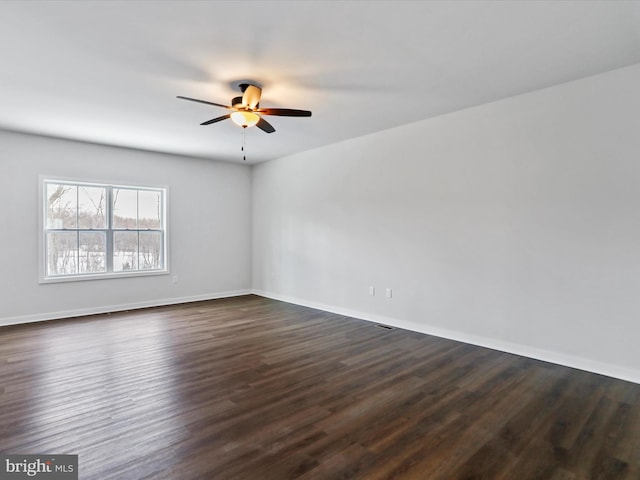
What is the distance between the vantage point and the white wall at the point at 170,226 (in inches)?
190

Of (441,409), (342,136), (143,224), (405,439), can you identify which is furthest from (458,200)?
(143,224)

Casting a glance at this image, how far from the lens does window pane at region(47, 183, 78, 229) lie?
17.0ft

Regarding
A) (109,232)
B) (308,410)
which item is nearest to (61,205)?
(109,232)

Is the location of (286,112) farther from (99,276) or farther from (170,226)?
(99,276)

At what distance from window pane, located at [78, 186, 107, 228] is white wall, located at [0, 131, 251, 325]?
0.76 ft

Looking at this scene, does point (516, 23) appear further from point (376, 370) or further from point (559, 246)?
point (376, 370)

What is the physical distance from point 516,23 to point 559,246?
2.09 m

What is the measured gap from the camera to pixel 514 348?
3709 mm

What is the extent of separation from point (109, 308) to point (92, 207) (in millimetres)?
1631

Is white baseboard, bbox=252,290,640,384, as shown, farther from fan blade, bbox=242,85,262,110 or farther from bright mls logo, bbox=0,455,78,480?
bright mls logo, bbox=0,455,78,480

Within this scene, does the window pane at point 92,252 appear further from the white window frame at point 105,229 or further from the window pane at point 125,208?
the window pane at point 125,208

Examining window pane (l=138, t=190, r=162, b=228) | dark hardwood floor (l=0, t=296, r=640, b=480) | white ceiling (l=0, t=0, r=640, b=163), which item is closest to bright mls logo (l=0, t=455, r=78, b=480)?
dark hardwood floor (l=0, t=296, r=640, b=480)

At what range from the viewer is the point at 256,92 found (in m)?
3.32

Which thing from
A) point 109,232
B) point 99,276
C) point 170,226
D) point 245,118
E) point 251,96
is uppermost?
point 251,96
